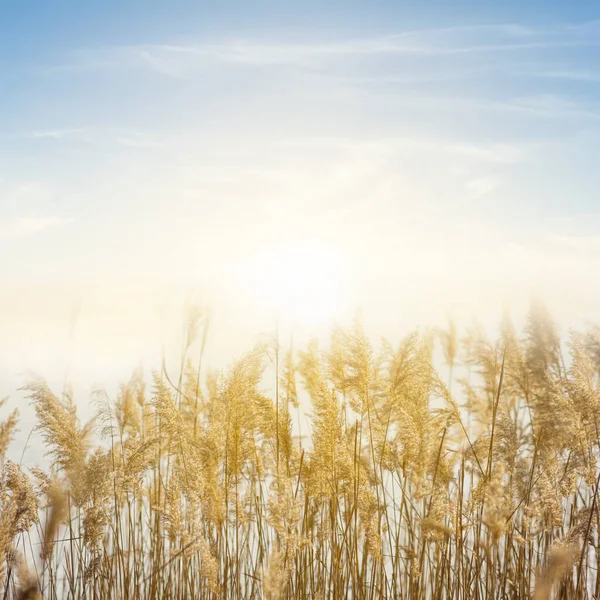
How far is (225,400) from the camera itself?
3795 mm

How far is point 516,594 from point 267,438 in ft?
5.89

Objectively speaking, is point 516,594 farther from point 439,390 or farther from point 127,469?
point 127,469

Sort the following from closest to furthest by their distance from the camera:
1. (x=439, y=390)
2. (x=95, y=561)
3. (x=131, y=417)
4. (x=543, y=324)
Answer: (x=439, y=390) → (x=95, y=561) → (x=543, y=324) → (x=131, y=417)

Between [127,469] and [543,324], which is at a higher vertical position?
[543,324]

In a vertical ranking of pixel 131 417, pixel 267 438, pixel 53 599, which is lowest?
pixel 53 599

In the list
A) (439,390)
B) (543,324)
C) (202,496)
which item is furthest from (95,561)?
(543,324)

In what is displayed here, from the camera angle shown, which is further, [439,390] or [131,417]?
[131,417]

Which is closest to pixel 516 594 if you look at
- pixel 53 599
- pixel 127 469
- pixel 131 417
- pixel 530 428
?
pixel 530 428

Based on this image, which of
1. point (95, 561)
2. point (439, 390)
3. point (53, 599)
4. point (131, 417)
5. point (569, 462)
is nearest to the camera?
point (439, 390)

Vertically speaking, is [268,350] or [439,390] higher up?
[268,350]

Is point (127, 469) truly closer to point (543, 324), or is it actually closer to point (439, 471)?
point (439, 471)

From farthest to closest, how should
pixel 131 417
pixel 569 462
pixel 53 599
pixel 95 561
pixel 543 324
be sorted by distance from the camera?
pixel 131 417
pixel 543 324
pixel 53 599
pixel 95 561
pixel 569 462

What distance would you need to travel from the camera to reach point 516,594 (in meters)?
3.89

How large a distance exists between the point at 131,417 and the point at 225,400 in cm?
239
